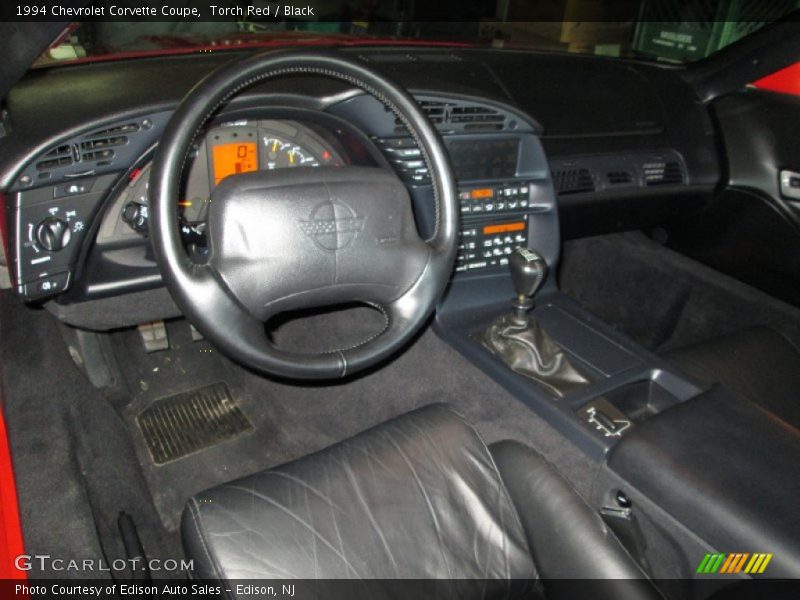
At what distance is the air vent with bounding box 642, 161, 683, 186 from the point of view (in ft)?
6.91

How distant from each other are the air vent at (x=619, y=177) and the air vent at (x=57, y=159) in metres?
1.52

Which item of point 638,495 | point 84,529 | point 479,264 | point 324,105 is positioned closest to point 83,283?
point 84,529

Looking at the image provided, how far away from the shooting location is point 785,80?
6.69ft

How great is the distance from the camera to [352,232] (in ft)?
3.72

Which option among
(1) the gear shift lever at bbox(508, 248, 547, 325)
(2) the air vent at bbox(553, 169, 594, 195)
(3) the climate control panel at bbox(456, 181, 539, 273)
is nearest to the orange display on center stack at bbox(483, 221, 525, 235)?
(3) the climate control panel at bbox(456, 181, 539, 273)

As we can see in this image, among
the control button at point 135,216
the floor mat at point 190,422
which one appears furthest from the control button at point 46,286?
the floor mat at point 190,422

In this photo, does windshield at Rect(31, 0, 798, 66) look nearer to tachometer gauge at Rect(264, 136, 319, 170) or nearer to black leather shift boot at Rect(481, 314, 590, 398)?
tachometer gauge at Rect(264, 136, 319, 170)

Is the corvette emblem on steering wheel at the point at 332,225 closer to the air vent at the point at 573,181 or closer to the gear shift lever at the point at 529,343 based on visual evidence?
the gear shift lever at the point at 529,343

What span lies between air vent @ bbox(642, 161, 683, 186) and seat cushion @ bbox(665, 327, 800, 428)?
0.59m

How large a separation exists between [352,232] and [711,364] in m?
1.04

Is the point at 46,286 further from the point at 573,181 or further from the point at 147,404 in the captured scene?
the point at 573,181

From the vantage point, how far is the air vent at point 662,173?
211 centimetres

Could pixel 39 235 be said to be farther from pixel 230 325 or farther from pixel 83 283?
pixel 230 325

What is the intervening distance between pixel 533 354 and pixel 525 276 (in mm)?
184
